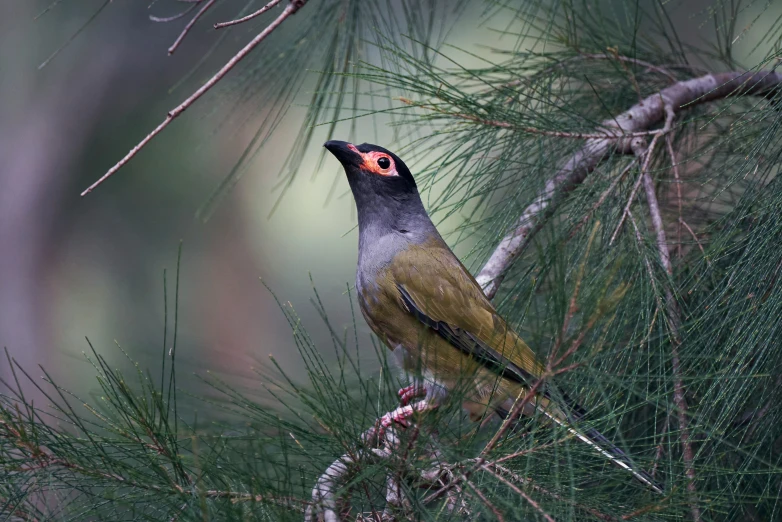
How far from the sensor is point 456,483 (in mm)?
1376

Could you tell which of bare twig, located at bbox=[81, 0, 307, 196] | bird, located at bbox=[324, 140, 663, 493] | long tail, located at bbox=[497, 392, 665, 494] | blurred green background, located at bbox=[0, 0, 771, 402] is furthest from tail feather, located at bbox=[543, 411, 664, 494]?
blurred green background, located at bbox=[0, 0, 771, 402]

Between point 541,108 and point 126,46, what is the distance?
5473 millimetres

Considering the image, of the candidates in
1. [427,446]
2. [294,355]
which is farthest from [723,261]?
[294,355]

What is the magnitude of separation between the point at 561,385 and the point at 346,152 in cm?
157

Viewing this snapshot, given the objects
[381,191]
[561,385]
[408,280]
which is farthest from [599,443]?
[381,191]

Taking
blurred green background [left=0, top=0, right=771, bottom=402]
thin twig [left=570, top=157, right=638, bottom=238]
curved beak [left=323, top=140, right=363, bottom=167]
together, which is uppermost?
blurred green background [left=0, top=0, right=771, bottom=402]

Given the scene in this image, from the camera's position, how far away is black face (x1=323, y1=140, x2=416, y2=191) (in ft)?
9.40

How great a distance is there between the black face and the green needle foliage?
0.25m

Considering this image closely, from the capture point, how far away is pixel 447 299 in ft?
8.61

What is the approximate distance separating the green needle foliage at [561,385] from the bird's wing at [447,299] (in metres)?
0.14

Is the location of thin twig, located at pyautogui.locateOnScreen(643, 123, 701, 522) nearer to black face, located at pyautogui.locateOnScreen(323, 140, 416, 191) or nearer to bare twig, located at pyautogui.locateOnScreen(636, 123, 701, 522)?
bare twig, located at pyautogui.locateOnScreen(636, 123, 701, 522)

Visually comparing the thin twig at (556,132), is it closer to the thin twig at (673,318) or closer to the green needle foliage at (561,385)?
the green needle foliage at (561,385)

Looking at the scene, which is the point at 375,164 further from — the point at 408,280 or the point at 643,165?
the point at 643,165

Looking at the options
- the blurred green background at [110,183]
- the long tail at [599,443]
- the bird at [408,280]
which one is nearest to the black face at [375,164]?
the bird at [408,280]
